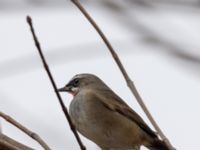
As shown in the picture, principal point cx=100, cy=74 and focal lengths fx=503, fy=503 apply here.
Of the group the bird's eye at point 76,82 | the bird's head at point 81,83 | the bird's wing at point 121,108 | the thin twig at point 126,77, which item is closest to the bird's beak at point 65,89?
the bird's head at point 81,83

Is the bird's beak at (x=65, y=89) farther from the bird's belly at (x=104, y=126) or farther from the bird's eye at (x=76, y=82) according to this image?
the bird's belly at (x=104, y=126)

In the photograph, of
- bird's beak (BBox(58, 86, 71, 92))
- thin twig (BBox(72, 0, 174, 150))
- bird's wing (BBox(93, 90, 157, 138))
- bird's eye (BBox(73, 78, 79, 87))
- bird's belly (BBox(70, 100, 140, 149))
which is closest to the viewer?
thin twig (BBox(72, 0, 174, 150))

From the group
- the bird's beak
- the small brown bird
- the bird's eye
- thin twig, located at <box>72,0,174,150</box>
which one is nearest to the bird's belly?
the small brown bird

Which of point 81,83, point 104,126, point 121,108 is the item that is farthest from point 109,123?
point 81,83

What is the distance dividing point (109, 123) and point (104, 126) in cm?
11

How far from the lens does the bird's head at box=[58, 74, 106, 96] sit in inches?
227

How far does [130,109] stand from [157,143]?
0.66 metres

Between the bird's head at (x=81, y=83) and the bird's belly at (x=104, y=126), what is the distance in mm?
468

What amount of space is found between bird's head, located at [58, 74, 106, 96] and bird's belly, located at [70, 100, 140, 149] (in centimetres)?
47

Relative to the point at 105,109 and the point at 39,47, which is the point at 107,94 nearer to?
the point at 105,109

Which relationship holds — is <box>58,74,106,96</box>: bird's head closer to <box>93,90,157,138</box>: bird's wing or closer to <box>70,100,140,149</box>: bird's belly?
<box>93,90,157,138</box>: bird's wing

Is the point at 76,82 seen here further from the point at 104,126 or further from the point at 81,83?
the point at 104,126

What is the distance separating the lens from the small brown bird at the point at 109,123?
4922 millimetres

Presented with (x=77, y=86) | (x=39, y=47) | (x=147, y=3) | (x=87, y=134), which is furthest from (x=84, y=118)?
(x=147, y=3)
